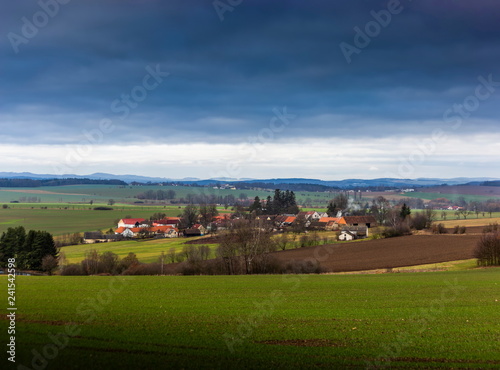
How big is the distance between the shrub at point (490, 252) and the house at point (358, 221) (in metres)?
53.1

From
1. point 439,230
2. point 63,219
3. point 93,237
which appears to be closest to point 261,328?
point 439,230

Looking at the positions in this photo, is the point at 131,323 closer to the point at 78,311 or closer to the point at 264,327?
the point at 78,311

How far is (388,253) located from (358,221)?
42.1 m

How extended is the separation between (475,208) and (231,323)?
145 metres

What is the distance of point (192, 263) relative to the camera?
48562mm

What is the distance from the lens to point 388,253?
203 ft

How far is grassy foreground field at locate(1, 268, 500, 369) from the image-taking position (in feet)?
43.2

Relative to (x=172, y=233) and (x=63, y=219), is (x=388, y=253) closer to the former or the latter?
(x=172, y=233)

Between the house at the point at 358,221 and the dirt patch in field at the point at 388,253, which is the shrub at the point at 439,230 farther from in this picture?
the house at the point at 358,221

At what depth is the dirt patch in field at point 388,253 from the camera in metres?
53.6

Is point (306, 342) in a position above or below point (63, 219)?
above

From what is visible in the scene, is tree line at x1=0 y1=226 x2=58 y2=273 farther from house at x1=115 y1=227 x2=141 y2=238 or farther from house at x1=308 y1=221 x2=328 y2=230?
house at x1=308 y1=221 x2=328 y2=230

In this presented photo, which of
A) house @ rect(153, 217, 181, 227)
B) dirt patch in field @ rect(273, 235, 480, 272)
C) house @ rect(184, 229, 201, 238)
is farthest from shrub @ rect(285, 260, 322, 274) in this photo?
house @ rect(153, 217, 181, 227)

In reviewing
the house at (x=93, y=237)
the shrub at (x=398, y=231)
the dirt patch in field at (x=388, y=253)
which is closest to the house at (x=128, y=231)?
the house at (x=93, y=237)
